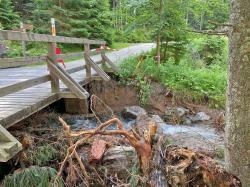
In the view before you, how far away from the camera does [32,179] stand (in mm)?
3295

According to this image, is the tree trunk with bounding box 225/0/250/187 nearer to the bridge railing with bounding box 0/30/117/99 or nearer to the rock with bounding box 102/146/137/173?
the rock with bounding box 102/146/137/173

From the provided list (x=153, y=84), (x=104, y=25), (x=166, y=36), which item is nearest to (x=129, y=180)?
(x=153, y=84)

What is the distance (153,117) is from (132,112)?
1.90 feet

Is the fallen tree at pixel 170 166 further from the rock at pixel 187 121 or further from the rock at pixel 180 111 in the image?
the rock at pixel 180 111

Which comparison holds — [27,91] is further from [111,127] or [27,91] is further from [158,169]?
[158,169]

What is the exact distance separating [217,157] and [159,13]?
234 inches

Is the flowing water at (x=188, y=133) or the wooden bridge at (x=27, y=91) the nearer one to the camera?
the wooden bridge at (x=27, y=91)

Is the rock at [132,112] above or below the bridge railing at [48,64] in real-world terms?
below

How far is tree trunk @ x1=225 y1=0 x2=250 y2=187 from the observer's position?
2.45 metres

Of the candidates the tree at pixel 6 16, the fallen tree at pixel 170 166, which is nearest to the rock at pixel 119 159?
the fallen tree at pixel 170 166

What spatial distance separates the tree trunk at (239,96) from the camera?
245 centimetres

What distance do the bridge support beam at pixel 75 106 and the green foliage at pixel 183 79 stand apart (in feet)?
6.47

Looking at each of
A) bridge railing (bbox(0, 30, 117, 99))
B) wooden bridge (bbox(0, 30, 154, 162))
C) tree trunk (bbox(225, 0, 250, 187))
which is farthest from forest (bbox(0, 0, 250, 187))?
bridge railing (bbox(0, 30, 117, 99))

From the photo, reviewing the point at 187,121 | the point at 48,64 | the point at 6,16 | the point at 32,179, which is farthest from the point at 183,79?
the point at 6,16
